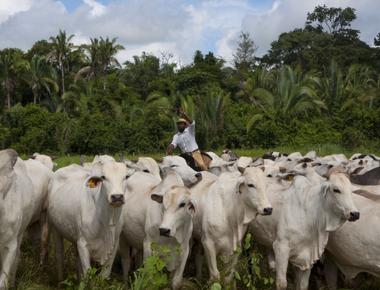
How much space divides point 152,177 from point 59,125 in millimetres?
→ 20735

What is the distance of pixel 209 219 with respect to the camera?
5.90 metres

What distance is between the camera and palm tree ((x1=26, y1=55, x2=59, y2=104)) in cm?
3491

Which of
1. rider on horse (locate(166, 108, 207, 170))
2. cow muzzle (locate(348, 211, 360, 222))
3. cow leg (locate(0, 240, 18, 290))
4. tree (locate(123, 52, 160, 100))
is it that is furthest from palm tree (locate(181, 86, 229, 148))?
cow leg (locate(0, 240, 18, 290))

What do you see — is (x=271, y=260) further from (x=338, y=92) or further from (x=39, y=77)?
(x=39, y=77)

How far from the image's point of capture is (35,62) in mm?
35281

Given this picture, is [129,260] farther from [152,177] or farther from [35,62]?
[35,62]

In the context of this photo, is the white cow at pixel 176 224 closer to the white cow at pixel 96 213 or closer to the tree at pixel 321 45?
the white cow at pixel 96 213

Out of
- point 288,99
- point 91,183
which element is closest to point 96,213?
point 91,183

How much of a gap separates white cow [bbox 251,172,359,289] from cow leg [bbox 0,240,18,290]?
8.43ft

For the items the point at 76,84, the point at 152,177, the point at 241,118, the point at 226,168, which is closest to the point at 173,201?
the point at 152,177

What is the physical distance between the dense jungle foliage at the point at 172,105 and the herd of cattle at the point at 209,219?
18.4 metres

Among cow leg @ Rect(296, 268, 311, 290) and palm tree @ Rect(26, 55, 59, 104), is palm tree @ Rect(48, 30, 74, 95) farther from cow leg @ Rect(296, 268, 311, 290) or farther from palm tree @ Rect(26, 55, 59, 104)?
cow leg @ Rect(296, 268, 311, 290)

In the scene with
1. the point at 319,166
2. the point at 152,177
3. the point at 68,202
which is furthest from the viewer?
the point at 319,166

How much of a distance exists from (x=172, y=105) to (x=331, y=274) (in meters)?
22.9
